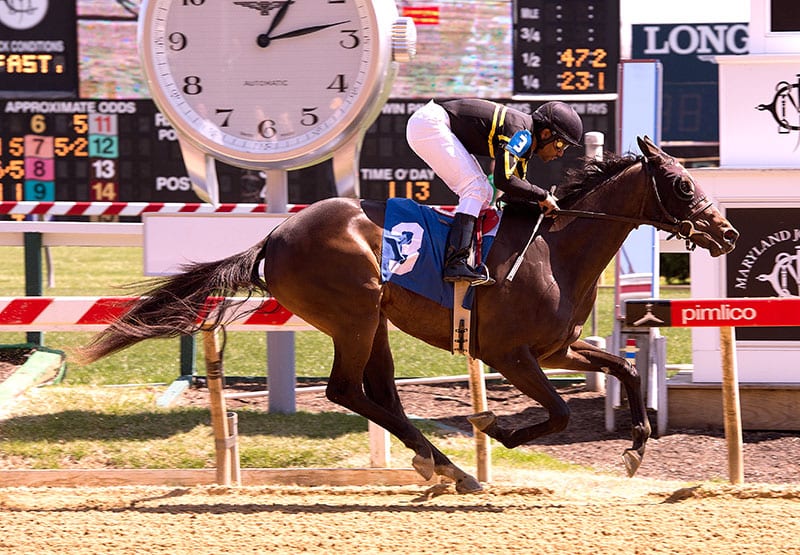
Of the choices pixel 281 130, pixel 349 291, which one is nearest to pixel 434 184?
pixel 281 130

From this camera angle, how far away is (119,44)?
37.1 ft

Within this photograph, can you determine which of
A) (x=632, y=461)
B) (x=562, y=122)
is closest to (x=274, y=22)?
(x=562, y=122)

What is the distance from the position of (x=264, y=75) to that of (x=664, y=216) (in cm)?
257

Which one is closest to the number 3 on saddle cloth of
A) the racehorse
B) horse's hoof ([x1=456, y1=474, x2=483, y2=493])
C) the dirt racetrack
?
the racehorse

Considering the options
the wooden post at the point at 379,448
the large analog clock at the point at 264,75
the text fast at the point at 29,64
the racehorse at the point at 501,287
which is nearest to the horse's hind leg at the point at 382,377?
the racehorse at the point at 501,287

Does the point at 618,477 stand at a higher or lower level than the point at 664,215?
lower

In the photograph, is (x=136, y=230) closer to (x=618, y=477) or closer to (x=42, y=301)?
(x=42, y=301)

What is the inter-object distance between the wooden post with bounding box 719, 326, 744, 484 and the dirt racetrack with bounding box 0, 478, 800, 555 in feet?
0.79

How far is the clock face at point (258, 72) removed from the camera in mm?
6586

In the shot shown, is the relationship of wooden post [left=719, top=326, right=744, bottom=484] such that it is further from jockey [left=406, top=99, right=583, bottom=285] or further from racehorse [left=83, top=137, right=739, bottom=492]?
jockey [left=406, top=99, right=583, bottom=285]

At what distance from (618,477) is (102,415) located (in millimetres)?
2832

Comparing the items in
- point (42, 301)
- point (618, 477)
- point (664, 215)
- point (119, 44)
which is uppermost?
point (119, 44)

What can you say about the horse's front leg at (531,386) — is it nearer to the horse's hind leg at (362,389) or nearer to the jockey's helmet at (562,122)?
the horse's hind leg at (362,389)

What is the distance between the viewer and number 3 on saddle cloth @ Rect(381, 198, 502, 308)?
200 inches
